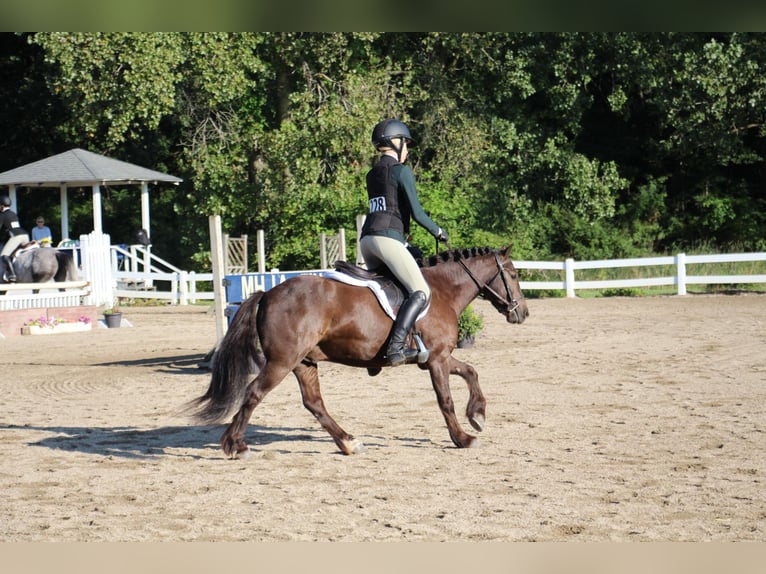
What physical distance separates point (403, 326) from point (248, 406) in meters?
1.42

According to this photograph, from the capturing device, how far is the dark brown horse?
8258 millimetres

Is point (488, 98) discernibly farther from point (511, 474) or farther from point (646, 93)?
point (511, 474)

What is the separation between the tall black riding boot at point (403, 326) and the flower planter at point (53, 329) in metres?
14.6

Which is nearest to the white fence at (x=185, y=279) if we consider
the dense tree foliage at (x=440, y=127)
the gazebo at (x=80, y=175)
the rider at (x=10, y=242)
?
the rider at (x=10, y=242)

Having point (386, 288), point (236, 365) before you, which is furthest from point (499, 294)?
point (236, 365)

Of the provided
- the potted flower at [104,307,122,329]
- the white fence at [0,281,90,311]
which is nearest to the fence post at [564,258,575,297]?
the potted flower at [104,307,122,329]

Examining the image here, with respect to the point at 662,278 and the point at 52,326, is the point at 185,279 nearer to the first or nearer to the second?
the point at 52,326

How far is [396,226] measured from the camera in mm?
8484

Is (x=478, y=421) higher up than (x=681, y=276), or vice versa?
(x=681, y=276)

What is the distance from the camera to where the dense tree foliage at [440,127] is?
29.5m

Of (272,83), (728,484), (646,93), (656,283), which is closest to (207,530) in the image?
(728,484)

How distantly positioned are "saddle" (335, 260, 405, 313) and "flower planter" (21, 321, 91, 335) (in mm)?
14248

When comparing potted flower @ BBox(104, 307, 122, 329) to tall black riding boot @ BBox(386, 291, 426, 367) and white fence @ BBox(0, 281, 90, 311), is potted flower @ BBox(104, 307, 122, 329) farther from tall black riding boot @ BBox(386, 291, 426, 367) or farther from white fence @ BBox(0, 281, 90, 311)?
tall black riding boot @ BBox(386, 291, 426, 367)

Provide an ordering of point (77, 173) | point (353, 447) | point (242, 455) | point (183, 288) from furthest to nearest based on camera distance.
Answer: point (77, 173), point (183, 288), point (353, 447), point (242, 455)
